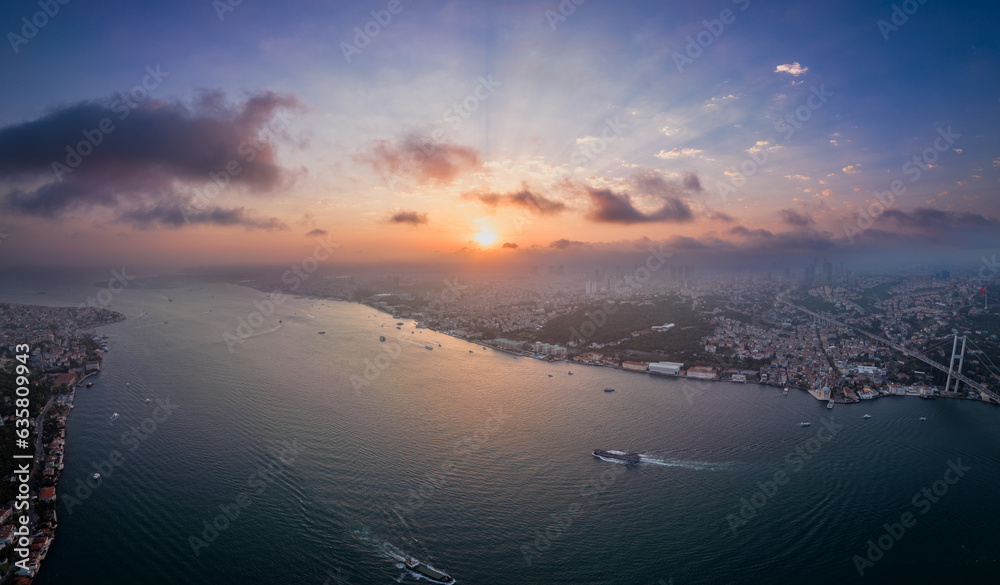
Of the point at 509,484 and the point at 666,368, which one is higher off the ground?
the point at 666,368

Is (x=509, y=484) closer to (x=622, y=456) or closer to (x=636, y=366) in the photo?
(x=622, y=456)

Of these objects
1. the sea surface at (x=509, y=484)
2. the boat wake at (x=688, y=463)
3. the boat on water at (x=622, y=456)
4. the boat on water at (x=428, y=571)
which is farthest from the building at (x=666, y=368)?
the boat on water at (x=428, y=571)

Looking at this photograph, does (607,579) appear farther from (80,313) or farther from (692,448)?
(80,313)

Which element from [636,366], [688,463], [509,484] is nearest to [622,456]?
[688,463]

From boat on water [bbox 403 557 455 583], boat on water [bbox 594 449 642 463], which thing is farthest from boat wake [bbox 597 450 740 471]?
boat on water [bbox 403 557 455 583]

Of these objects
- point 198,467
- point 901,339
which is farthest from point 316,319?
point 901,339

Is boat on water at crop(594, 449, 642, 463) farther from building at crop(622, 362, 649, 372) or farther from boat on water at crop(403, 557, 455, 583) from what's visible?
building at crop(622, 362, 649, 372)
